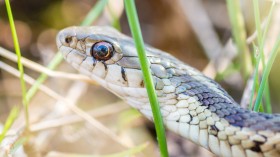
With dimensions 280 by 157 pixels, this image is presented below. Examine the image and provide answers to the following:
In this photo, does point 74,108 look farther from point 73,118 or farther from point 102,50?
point 102,50

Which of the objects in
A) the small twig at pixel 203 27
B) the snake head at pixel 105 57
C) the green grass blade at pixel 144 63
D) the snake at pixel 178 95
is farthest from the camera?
the small twig at pixel 203 27

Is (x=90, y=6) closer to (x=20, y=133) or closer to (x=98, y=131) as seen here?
(x=98, y=131)

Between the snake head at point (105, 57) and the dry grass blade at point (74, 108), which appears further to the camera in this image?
the dry grass blade at point (74, 108)

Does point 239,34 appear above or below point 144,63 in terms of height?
above

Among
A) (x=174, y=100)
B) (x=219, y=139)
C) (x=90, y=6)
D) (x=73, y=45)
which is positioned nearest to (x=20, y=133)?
(x=73, y=45)

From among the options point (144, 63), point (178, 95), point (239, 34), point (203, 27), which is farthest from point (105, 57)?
point (203, 27)

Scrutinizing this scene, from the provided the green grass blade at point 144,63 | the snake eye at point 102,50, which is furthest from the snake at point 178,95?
the green grass blade at point 144,63

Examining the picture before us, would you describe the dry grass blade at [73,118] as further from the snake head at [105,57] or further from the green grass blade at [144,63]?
Result: the green grass blade at [144,63]

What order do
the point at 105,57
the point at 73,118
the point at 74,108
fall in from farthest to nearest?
the point at 73,118 → the point at 74,108 → the point at 105,57

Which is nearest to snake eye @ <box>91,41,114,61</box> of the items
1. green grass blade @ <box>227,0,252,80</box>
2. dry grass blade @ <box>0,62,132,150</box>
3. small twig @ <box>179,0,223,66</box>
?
dry grass blade @ <box>0,62,132,150</box>
